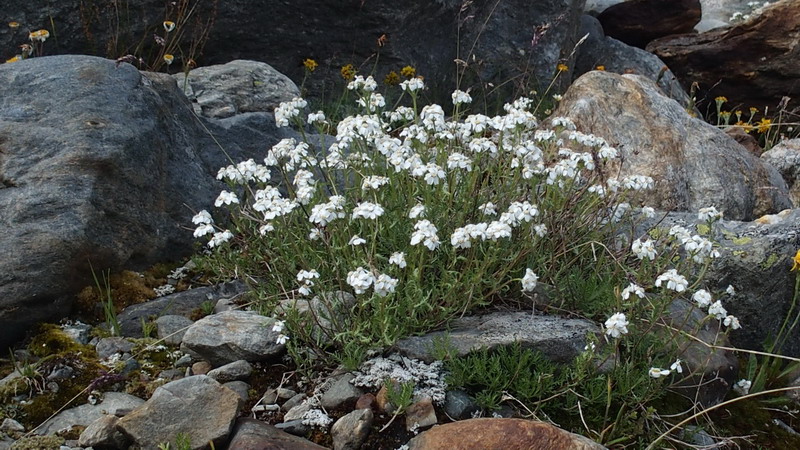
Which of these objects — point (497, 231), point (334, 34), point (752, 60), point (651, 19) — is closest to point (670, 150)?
point (497, 231)

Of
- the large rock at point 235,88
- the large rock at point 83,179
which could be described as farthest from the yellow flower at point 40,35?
the large rock at point 83,179

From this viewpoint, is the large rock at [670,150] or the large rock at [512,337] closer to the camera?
the large rock at [512,337]

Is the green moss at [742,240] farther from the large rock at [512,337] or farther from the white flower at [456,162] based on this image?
the white flower at [456,162]

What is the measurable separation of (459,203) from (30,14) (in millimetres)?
4779

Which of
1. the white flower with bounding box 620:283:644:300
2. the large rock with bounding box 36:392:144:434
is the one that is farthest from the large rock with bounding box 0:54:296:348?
the white flower with bounding box 620:283:644:300

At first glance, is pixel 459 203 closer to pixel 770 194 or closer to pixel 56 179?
pixel 56 179

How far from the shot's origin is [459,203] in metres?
4.72

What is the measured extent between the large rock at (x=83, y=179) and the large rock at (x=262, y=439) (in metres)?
1.55

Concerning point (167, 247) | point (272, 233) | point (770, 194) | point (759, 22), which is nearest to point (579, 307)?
point (272, 233)

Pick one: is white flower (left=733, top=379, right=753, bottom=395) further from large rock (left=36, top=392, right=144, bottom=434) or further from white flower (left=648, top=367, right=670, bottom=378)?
large rock (left=36, top=392, right=144, bottom=434)

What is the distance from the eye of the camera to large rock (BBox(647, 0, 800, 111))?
11094 mm

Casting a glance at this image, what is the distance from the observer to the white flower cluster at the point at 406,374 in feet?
13.2

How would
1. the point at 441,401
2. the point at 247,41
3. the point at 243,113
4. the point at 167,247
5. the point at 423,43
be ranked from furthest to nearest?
1. the point at 423,43
2. the point at 247,41
3. the point at 243,113
4. the point at 167,247
5. the point at 441,401

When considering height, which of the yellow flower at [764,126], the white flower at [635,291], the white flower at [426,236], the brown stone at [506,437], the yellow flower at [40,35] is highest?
the yellow flower at [40,35]
